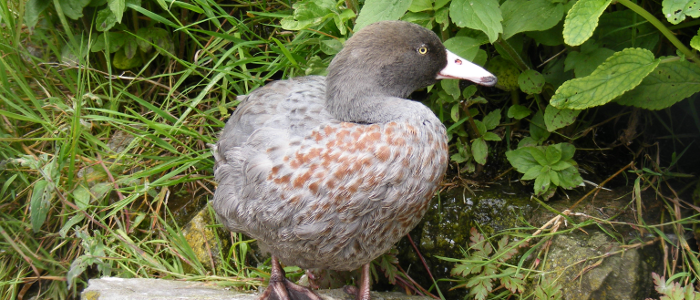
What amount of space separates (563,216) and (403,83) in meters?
1.03

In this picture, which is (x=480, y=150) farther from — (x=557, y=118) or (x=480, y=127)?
(x=557, y=118)

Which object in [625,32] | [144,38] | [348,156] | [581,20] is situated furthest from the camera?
[144,38]

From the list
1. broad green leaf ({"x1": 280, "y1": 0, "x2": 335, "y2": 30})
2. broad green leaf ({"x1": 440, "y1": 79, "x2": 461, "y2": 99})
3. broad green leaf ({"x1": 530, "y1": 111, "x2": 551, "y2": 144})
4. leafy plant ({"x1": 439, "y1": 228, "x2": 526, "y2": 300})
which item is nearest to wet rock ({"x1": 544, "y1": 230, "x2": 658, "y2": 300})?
leafy plant ({"x1": 439, "y1": 228, "x2": 526, "y2": 300})

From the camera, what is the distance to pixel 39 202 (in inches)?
130

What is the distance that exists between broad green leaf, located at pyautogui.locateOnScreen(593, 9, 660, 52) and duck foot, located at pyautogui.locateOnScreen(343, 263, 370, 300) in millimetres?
1555

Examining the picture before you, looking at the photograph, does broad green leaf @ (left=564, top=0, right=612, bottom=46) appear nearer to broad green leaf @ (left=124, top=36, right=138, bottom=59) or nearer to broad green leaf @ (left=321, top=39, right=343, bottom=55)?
broad green leaf @ (left=321, top=39, right=343, bottom=55)

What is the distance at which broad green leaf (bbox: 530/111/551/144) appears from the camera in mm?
3086

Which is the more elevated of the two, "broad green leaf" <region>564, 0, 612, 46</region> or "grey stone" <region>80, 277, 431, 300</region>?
"broad green leaf" <region>564, 0, 612, 46</region>

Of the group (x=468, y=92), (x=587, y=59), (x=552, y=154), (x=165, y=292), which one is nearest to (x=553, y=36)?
(x=587, y=59)

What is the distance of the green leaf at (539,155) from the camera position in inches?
118

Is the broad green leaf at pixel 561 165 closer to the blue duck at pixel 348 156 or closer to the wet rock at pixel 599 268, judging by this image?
the wet rock at pixel 599 268

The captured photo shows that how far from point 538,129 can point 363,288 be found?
1198mm

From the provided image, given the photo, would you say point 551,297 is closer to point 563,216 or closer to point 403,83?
point 563,216

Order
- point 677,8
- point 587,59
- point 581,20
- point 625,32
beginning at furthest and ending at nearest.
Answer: point 625,32 < point 587,59 < point 581,20 < point 677,8
